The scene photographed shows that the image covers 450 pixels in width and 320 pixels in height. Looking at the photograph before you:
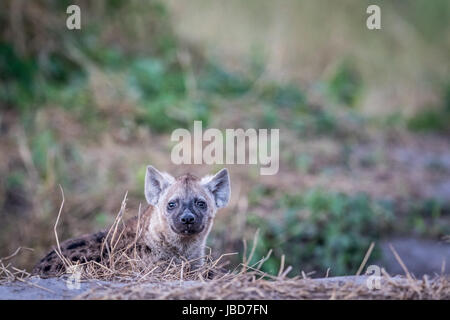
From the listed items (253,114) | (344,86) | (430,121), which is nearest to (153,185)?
(253,114)

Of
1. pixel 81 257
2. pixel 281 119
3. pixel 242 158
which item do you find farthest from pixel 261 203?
pixel 81 257

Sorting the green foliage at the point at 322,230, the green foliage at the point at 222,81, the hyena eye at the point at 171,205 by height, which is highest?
the green foliage at the point at 222,81

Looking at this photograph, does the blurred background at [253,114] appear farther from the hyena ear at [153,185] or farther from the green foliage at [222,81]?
the hyena ear at [153,185]

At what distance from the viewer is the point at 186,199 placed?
5562mm

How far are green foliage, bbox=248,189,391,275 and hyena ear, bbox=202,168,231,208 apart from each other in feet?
7.31

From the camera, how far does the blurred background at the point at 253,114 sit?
885 centimetres

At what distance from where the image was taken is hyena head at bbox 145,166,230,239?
543cm

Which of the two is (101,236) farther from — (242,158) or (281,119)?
(281,119)

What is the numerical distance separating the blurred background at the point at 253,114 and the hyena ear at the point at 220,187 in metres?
2.16

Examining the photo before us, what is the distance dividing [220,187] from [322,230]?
328 centimetres

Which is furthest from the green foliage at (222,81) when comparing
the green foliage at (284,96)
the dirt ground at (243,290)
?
the dirt ground at (243,290)

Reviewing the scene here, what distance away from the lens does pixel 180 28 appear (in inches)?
511

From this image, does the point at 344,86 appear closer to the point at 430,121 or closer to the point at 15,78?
the point at 430,121

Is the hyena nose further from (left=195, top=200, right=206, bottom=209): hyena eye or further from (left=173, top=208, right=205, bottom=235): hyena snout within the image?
(left=195, top=200, right=206, bottom=209): hyena eye
